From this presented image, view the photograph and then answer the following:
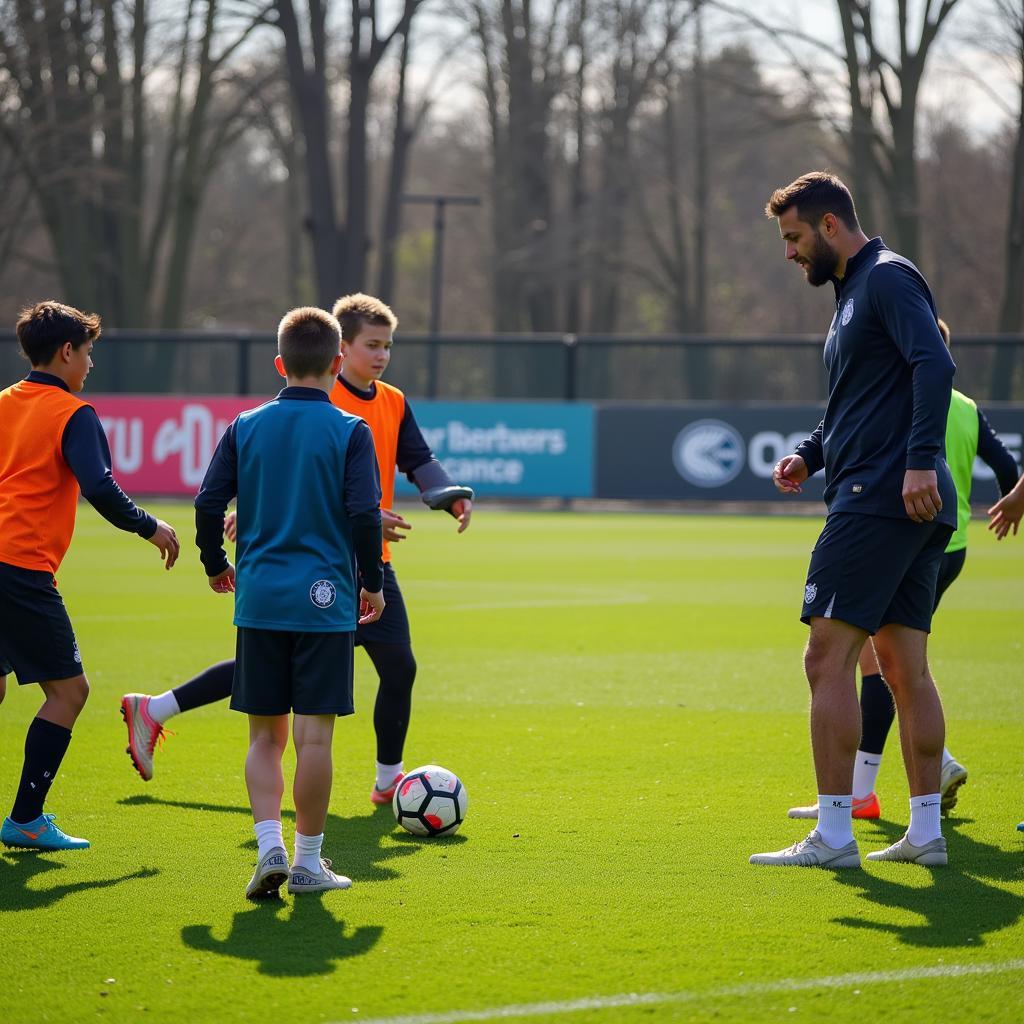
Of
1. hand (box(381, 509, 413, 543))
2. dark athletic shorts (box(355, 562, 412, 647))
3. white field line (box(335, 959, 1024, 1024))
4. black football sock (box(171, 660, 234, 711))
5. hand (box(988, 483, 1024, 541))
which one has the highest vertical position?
hand (box(988, 483, 1024, 541))

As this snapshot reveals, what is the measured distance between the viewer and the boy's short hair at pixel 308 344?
5086mm

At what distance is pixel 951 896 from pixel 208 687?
3142 millimetres

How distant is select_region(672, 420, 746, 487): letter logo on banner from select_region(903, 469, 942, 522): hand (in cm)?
1951

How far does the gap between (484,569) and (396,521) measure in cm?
1093

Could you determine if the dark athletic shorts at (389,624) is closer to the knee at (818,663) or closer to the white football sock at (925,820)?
the knee at (818,663)

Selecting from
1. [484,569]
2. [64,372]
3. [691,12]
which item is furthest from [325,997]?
[691,12]

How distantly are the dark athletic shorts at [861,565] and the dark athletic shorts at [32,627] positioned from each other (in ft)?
8.57

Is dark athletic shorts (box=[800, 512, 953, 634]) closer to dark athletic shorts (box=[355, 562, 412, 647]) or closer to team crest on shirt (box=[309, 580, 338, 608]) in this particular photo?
team crest on shirt (box=[309, 580, 338, 608])

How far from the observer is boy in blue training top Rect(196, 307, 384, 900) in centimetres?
495

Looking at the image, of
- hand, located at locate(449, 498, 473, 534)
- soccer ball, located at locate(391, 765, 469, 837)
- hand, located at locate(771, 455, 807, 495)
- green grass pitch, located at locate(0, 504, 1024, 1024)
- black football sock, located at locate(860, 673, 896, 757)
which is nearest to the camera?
green grass pitch, located at locate(0, 504, 1024, 1024)

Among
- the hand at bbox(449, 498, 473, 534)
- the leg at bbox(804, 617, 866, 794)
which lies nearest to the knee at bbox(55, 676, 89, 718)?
the hand at bbox(449, 498, 473, 534)

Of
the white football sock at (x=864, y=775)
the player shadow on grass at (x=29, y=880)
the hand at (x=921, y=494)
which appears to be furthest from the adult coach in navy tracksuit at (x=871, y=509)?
the player shadow on grass at (x=29, y=880)

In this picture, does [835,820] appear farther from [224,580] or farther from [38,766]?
[38,766]

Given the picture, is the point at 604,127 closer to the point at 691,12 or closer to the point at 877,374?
the point at 691,12
